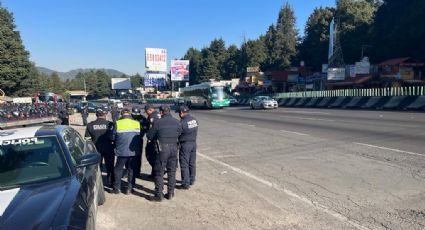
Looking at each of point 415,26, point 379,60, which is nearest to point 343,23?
point 379,60

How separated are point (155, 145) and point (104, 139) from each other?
1.66m

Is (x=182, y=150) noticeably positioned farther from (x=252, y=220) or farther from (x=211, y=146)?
(x=211, y=146)

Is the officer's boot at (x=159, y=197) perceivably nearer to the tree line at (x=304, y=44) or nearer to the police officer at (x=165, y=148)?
the police officer at (x=165, y=148)

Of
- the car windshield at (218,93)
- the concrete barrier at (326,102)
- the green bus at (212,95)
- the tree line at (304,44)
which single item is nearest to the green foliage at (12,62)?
the tree line at (304,44)

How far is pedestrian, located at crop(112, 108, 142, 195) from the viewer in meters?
7.65

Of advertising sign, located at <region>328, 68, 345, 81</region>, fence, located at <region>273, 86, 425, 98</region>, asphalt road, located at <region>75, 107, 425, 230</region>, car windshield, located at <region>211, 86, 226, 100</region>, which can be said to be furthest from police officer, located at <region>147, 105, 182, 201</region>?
advertising sign, located at <region>328, 68, 345, 81</region>

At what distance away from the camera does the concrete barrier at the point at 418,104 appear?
89.4 feet

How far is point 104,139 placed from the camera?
8.34m

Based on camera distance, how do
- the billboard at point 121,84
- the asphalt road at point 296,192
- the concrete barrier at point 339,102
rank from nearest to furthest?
the asphalt road at point 296,192
the concrete barrier at point 339,102
the billboard at point 121,84

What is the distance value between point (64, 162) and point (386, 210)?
463 centimetres

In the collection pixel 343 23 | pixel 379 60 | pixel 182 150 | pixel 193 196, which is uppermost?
pixel 343 23

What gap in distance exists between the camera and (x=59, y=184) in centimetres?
439

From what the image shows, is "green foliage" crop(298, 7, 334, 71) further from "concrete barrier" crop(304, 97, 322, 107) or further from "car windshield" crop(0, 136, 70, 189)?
"car windshield" crop(0, 136, 70, 189)

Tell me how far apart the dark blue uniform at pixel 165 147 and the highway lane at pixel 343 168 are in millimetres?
1816
